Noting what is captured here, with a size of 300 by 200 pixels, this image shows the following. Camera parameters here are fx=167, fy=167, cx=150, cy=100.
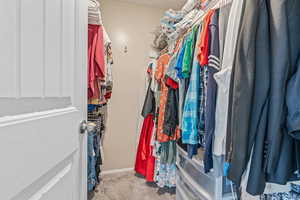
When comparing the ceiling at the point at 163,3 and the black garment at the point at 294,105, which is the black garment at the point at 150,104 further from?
the black garment at the point at 294,105

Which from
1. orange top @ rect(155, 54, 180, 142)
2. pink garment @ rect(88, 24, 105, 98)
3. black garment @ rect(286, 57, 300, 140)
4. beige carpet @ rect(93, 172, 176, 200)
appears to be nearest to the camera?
black garment @ rect(286, 57, 300, 140)

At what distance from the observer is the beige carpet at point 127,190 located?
181 centimetres

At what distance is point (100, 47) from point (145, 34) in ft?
4.28

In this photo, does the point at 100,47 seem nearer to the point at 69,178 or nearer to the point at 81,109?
the point at 81,109

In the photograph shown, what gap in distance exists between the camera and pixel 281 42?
22.8 inches

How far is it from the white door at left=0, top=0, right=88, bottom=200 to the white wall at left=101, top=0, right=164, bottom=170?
1.72 metres

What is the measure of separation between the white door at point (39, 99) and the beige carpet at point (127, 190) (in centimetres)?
127

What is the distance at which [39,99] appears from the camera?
477 mm

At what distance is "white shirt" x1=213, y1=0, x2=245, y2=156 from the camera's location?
2.49 ft

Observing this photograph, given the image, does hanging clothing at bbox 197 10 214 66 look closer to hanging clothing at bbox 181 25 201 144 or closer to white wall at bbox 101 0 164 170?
hanging clothing at bbox 181 25 201 144

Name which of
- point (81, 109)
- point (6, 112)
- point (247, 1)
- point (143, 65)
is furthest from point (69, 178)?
point (143, 65)

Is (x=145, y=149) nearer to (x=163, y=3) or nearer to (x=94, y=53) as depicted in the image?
(x=94, y=53)

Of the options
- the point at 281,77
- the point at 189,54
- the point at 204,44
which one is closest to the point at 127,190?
the point at 189,54

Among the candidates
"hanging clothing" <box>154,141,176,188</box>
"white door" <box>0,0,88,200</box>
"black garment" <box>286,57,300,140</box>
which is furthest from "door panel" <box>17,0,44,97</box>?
"hanging clothing" <box>154,141,176,188</box>
